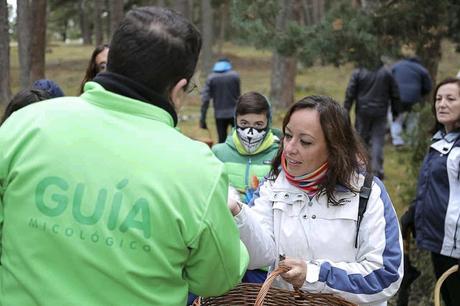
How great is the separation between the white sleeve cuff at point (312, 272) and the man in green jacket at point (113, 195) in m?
0.75

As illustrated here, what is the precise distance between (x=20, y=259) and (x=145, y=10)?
0.69 metres

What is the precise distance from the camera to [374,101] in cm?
891

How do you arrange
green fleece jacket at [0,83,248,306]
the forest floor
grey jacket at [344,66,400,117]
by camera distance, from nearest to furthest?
1. green fleece jacket at [0,83,248,306]
2. the forest floor
3. grey jacket at [344,66,400,117]

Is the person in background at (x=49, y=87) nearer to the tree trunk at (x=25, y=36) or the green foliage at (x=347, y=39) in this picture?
the green foliage at (x=347, y=39)

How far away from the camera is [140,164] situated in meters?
1.46

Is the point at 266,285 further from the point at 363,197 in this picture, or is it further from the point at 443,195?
the point at 443,195

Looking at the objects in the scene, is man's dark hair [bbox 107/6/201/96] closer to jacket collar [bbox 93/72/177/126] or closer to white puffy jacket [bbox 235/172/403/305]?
jacket collar [bbox 93/72/177/126]

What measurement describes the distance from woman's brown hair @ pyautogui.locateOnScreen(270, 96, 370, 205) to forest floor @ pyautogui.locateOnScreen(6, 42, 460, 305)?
8.40ft

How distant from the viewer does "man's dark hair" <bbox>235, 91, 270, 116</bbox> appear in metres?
4.43

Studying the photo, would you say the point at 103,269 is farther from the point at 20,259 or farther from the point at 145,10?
the point at 145,10

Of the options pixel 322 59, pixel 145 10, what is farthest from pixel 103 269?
pixel 322 59

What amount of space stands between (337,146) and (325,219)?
294 millimetres

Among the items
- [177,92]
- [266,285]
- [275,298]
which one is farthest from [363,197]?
[177,92]

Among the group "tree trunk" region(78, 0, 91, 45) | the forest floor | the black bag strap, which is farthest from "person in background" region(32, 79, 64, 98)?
"tree trunk" region(78, 0, 91, 45)
